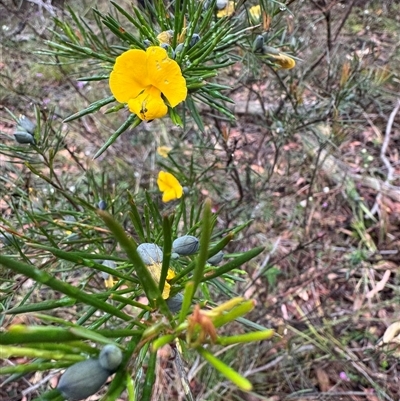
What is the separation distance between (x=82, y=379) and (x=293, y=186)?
8.35 ft

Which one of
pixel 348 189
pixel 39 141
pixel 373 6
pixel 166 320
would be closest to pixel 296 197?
pixel 348 189

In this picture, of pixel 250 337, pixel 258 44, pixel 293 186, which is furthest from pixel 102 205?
pixel 293 186

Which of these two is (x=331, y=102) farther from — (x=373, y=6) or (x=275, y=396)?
(x=373, y=6)

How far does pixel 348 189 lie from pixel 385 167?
0.35m

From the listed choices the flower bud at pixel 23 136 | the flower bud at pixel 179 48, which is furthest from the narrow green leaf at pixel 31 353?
the flower bud at pixel 23 136

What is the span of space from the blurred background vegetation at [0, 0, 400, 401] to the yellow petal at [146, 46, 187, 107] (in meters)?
0.59

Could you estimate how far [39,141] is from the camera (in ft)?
3.45

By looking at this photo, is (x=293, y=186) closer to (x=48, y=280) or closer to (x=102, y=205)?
(x=102, y=205)

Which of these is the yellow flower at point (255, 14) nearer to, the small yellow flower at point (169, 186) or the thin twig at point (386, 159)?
the small yellow flower at point (169, 186)

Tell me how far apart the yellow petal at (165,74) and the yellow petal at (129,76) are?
1cm

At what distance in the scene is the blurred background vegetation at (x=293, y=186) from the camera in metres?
1.67

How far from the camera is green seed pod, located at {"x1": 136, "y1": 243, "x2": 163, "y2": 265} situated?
62cm

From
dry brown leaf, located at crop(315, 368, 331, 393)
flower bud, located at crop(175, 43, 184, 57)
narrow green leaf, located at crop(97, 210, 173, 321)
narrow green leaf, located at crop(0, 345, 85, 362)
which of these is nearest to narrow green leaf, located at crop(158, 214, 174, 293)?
narrow green leaf, located at crop(97, 210, 173, 321)

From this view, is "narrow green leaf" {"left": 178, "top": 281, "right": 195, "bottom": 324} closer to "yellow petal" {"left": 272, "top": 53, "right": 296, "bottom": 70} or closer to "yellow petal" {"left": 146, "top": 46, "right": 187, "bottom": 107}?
"yellow petal" {"left": 146, "top": 46, "right": 187, "bottom": 107}
